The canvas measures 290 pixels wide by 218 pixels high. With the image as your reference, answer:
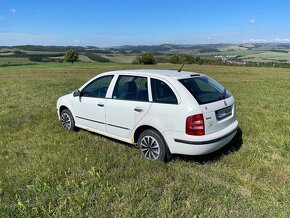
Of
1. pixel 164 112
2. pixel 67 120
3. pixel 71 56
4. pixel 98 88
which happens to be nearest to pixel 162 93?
pixel 164 112

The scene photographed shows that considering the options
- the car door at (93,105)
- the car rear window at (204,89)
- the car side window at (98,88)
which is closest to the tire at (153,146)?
the car rear window at (204,89)

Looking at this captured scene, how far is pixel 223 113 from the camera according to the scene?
4.89 metres

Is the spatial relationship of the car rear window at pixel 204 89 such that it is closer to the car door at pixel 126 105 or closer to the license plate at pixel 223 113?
the license plate at pixel 223 113

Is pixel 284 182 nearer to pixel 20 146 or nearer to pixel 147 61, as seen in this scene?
pixel 20 146

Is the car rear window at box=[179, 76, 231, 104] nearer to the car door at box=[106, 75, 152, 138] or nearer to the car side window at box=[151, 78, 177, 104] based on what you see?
Result: the car side window at box=[151, 78, 177, 104]

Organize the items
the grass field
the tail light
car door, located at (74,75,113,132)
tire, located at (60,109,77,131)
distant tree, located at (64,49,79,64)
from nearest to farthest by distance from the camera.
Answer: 1. the grass field
2. the tail light
3. car door, located at (74,75,113,132)
4. tire, located at (60,109,77,131)
5. distant tree, located at (64,49,79,64)

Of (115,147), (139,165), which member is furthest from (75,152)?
(139,165)

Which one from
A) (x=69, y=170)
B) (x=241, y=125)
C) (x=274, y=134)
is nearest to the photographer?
(x=69, y=170)

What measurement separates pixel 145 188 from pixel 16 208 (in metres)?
1.64

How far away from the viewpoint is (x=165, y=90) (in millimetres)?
4781

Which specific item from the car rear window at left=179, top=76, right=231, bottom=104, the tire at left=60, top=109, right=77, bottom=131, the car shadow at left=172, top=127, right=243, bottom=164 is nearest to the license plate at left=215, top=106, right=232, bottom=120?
the car rear window at left=179, top=76, right=231, bottom=104

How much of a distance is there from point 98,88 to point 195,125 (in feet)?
8.06

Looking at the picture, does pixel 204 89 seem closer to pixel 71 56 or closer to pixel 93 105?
pixel 93 105

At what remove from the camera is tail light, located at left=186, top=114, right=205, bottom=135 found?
436cm
